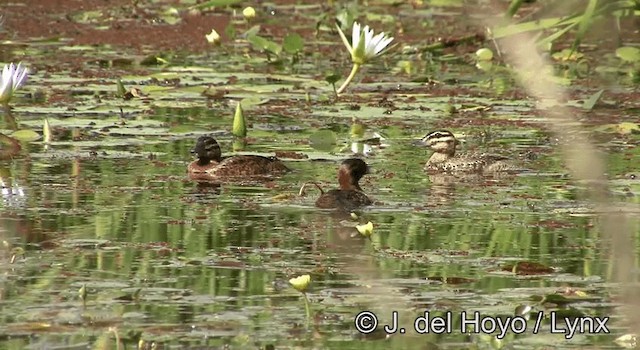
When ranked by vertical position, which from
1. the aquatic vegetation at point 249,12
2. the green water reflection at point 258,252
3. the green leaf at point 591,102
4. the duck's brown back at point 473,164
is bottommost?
the green water reflection at point 258,252

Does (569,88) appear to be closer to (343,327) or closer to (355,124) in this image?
(355,124)

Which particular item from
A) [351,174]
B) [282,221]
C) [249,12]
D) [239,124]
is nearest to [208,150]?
[239,124]

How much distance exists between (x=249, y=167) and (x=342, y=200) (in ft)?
5.05

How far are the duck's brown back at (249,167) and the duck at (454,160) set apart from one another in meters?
1.13

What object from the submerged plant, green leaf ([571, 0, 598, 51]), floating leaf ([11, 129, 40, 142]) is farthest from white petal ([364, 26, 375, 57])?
floating leaf ([11, 129, 40, 142])

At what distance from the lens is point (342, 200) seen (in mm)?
8102

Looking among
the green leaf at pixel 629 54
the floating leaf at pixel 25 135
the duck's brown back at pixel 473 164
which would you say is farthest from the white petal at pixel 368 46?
the green leaf at pixel 629 54

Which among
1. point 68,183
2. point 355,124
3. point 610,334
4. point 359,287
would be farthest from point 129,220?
point 355,124

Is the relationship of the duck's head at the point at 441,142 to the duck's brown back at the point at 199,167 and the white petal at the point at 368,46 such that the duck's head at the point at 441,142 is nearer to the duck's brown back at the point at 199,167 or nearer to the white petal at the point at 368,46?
the white petal at the point at 368,46

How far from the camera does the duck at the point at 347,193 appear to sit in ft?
26.7

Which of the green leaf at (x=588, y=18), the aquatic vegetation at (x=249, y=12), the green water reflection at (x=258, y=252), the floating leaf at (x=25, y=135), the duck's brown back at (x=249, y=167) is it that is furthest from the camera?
the aquatic vegetation at (x=249, y=12)

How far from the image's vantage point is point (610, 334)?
491cm

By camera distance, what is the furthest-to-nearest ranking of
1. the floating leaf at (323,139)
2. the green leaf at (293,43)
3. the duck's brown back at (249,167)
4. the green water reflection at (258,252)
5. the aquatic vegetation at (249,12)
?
the aquatic vegetation at (249,12) < the green leaf at (293,43) < the floating leaf at (323,139) < the duck's brown back at (249,167) < the green water reflection at (258,252)

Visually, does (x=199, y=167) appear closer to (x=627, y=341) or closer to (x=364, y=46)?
(x=364, y=46)
